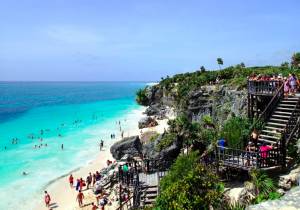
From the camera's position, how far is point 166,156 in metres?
28.7

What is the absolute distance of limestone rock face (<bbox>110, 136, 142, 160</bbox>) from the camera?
34.3 metres

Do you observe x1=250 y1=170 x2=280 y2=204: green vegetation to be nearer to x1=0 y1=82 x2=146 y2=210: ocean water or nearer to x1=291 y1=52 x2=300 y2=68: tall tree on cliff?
x1=0 y1=82 x2=146 y2=210: ocean water

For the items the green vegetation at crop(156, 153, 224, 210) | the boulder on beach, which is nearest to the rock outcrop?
the green vegetation at crop(156, 153, 224, 210)

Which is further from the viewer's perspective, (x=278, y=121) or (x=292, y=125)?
(x=278, y=121)

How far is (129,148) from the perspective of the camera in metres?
34.7

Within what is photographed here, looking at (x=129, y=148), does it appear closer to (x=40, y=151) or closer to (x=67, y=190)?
(x=67, y=190)

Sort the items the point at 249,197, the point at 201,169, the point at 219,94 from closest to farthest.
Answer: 1. the point at 201,169
2. the point at 249,197
3. the point at 219,94

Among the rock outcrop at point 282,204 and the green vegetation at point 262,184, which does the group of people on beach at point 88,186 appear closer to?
the green vegetation at point 262,184

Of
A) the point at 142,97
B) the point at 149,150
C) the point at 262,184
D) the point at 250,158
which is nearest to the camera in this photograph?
the point at 262,184

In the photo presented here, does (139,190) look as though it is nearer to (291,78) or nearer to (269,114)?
(269,114)

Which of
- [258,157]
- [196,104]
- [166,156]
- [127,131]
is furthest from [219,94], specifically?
[127,131]

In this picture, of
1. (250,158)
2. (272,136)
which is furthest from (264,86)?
(250,158)

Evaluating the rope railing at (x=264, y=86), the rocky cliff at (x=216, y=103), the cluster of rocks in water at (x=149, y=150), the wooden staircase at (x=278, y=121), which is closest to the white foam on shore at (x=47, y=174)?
the cluster of rocks in water at (x=149, y=150)

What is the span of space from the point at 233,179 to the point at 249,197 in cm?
406
